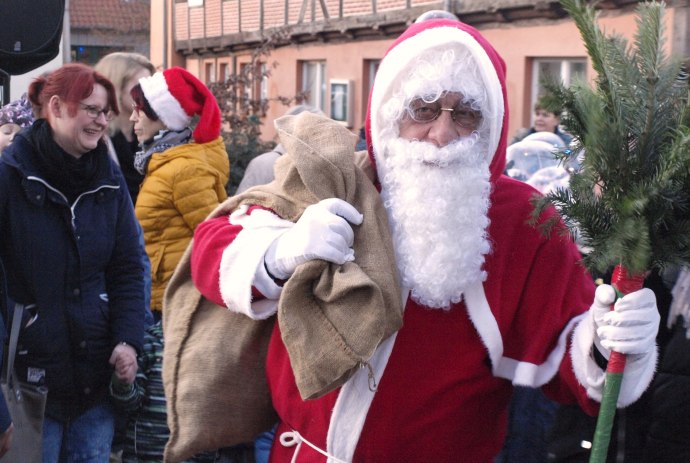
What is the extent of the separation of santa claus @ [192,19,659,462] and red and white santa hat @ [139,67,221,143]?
259 centimetres

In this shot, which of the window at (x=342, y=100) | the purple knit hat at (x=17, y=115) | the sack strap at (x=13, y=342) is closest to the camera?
the sack strap at (x=13, y=342)

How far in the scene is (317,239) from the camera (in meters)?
2.48

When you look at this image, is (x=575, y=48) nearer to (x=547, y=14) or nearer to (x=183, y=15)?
(x=547, y=14)

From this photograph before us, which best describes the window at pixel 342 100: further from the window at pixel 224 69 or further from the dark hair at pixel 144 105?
the dark hair at pixel 144 105

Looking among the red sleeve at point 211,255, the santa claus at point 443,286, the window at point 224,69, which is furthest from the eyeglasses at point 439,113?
the window at point 224,69

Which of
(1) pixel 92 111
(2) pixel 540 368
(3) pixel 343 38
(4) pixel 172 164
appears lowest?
(2) pixel 540 368

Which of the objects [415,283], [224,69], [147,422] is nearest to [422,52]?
[415,283]

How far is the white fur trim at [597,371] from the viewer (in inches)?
99.0

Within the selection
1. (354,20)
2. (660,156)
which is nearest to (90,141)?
(660,156)

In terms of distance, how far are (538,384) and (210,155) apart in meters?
2.97

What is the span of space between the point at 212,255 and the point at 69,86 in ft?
4.88

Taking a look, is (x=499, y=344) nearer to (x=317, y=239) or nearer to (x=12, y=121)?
(x=317, y=239)

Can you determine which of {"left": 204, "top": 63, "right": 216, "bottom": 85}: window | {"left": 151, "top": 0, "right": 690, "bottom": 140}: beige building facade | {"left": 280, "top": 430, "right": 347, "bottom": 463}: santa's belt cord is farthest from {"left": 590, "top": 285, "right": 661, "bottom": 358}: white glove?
{"left": 204, "top": 63, "right": 216, "bottom": 85}: window

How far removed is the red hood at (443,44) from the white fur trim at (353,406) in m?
0.48
